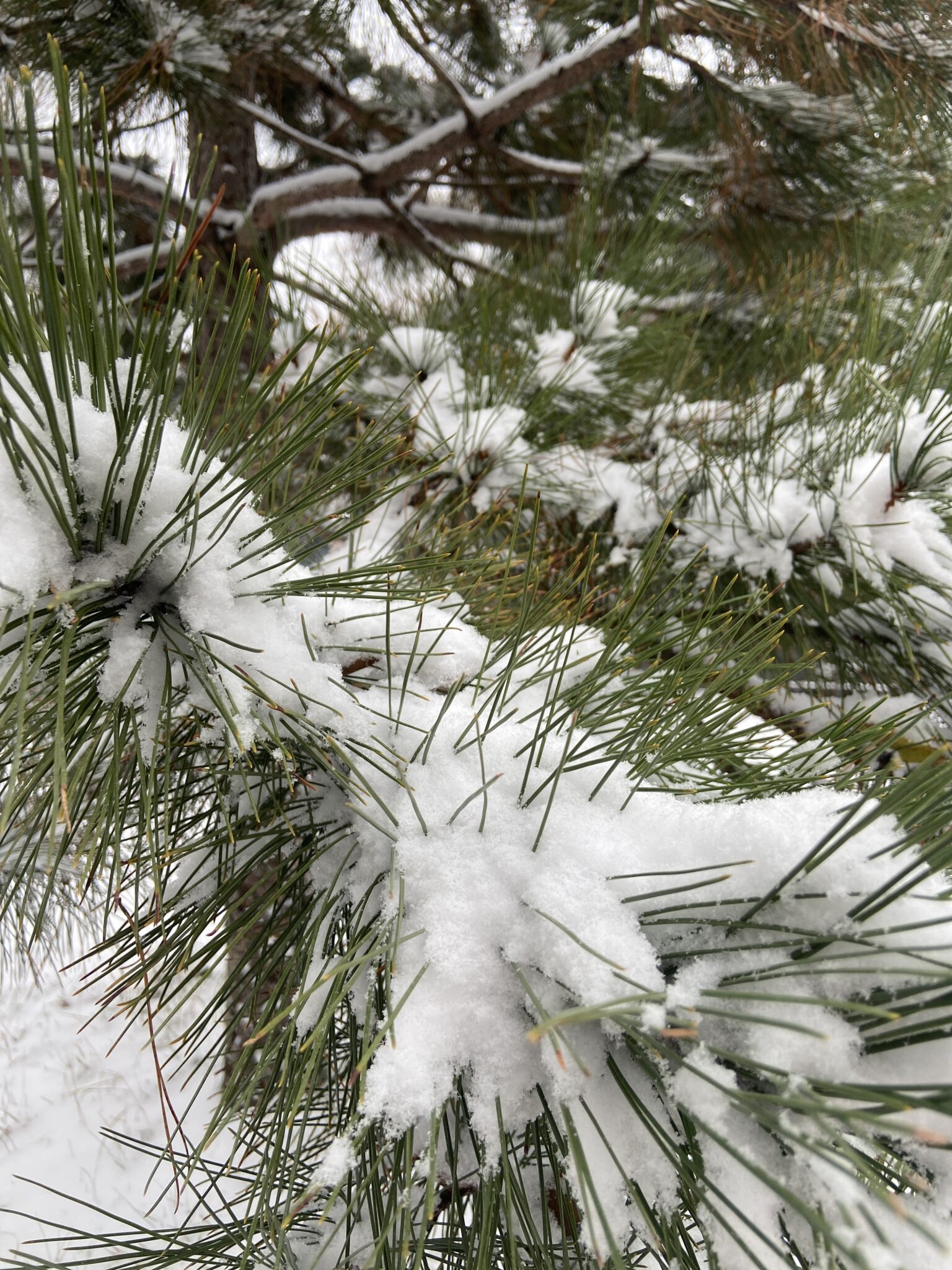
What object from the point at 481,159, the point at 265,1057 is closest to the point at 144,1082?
the point at 265,1057

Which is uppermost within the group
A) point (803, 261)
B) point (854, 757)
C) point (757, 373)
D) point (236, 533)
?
point (803, 261)

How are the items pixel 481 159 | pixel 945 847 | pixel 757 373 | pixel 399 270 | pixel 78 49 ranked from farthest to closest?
pixel 399 270 < pixel 481 159 < pixel 757 373 < pixel 78 49 < pixel 945 847

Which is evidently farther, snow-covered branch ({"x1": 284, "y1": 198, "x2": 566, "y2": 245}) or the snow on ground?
the snow on ground

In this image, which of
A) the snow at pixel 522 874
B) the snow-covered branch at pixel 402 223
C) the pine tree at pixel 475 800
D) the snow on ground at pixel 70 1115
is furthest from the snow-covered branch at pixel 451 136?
the snow on ground at pixel 70 1115

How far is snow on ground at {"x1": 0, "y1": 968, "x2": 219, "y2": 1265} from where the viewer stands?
5.67ft

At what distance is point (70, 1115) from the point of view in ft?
6.63

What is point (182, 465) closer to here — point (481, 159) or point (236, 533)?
point (236, 533)

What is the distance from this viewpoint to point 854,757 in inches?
19.0

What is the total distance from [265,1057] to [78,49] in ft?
4.48

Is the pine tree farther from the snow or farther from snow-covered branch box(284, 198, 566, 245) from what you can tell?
snow-covered branch box(284, 198, 566, 245)

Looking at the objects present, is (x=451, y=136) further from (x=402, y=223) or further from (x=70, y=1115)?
(x=70, y=1115)

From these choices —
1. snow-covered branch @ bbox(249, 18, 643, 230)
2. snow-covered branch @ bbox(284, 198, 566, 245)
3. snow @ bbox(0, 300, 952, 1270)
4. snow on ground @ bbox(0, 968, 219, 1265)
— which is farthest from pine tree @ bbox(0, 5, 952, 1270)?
snow on ground @ bbox(0, 968, 219, 1265)

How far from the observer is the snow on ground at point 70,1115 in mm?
1729

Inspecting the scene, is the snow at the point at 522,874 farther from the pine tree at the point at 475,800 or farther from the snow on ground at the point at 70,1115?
the snow on ground at the point at 70,1115
